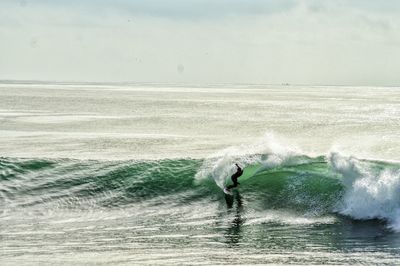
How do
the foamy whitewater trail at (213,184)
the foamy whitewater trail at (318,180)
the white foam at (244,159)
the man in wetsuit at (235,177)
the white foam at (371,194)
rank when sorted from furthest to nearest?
the white foam at (244,159) < the man in wetsuit at (235,177) < the foamy whitewater trail at (213,184) < the foamy whitewater trail at (318,180) < the white foam at (371,194)

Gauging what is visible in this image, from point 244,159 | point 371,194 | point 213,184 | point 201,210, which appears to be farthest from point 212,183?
point 371,194

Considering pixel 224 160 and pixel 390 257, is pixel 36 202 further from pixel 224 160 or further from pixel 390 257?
pixel 390 257

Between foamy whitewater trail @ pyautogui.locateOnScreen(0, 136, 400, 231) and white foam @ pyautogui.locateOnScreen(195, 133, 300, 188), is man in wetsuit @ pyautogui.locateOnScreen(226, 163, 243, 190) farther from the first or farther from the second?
white foam @ pyautogui.locateOnScreen(195, 133, 300, 188)

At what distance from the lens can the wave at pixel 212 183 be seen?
69.4 feet

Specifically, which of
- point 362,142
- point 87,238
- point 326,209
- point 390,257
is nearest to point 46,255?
point 87,238

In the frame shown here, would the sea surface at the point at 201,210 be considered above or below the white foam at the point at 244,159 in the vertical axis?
below

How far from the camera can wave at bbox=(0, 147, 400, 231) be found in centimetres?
2114

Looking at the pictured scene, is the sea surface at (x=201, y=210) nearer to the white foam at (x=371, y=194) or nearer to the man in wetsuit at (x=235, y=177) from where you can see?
the white foam at (x=371, y=194)

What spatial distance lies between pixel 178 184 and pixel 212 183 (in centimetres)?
140

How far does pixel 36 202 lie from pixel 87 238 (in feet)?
20.8

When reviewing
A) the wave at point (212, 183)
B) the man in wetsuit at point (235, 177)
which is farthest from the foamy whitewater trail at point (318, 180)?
the man in wetsuit at point (235, 177)

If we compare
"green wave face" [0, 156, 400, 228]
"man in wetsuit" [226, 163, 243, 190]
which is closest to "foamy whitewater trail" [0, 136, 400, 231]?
"green wave face" [0, 156, 400, 228]

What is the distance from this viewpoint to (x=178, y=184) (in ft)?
83.6

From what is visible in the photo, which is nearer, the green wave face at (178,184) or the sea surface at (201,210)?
the sea surface at (201,210)
